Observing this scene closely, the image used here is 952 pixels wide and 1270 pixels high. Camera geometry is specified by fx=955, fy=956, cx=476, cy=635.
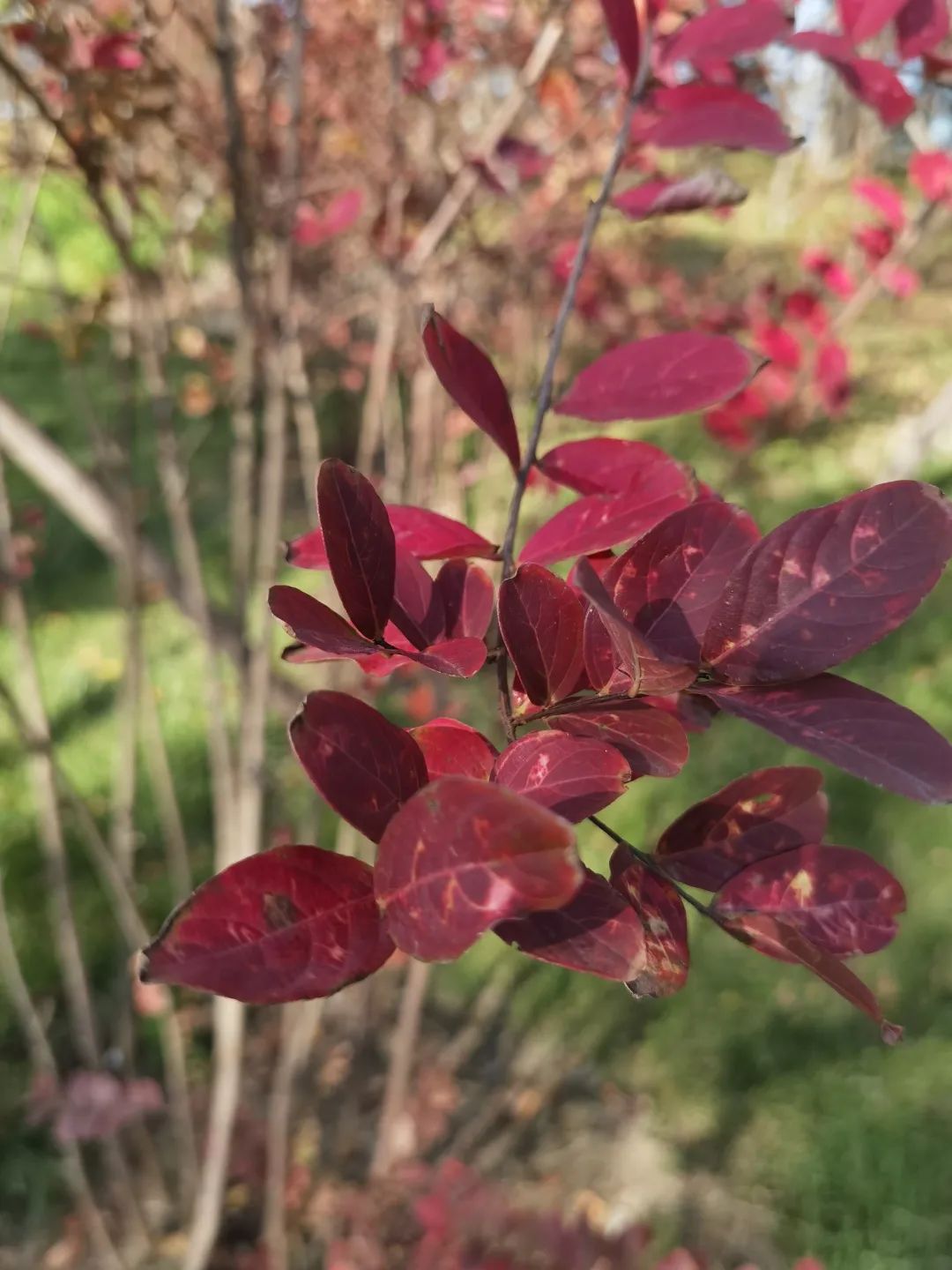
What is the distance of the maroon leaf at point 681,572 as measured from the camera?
378mm

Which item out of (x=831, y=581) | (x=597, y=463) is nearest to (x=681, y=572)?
(x=831, y=581)

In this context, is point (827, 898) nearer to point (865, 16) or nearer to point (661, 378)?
point (661, 378)

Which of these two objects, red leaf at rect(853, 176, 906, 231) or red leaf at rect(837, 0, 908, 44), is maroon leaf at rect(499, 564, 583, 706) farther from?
red leaf at rect(853, 176, 906, 231)

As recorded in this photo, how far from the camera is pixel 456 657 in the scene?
36cm

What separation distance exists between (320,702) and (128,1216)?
1984mm

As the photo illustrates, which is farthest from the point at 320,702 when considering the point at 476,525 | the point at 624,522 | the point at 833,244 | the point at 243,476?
the point at 833,244

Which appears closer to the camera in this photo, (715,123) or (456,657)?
(456,657)

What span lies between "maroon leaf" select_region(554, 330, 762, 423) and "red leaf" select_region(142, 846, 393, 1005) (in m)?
0.30

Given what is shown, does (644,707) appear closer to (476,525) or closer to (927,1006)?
(927,1006)

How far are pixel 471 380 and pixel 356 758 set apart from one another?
21cm

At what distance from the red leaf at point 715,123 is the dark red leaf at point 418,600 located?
37 centimetres

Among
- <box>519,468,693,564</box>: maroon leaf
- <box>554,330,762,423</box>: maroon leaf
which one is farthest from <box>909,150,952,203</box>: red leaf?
<box>519,468,693,564</box>: maroon leaf

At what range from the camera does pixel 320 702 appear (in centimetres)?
34

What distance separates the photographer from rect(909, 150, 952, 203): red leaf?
175 centimetres
